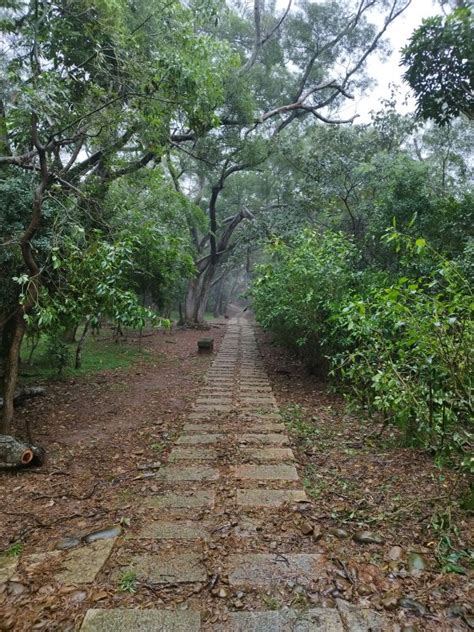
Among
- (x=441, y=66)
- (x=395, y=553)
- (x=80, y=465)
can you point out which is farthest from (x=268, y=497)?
(x=441, y=66)

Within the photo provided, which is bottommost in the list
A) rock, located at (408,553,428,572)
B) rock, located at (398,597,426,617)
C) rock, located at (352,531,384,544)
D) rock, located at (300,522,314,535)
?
rock, located at (300,522,314,535)

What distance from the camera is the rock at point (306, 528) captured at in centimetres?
211

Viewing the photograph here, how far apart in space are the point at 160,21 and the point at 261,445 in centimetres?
570

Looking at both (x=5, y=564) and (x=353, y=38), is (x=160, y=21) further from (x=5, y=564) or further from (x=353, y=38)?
(x=353, y=38)

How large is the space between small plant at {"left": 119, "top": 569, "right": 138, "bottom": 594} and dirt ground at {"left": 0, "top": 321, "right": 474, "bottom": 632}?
4 centimetres

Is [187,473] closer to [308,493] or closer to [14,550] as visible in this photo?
[308,493]

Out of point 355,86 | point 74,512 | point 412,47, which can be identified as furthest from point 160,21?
point 355,86

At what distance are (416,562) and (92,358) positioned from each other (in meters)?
7.79

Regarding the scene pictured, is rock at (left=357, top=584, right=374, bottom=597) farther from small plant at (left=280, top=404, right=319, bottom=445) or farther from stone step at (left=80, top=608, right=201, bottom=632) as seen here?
small plant at (left=280, top=404, right=319, bottom=445)

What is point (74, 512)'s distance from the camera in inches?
98.0

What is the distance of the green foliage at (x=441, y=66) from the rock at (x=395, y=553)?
584 cm

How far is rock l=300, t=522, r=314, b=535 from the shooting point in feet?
6.91

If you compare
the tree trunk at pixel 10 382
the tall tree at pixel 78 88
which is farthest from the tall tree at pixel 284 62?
the tree trunk at pixel 10 382

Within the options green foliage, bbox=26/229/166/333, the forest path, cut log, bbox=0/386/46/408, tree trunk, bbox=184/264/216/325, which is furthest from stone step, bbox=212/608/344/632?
tree trunk, bbox=184/264/216/325
